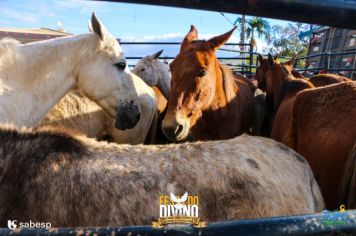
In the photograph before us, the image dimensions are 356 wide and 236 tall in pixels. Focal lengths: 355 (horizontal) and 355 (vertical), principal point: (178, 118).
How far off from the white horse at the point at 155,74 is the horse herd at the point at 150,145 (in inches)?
87.0

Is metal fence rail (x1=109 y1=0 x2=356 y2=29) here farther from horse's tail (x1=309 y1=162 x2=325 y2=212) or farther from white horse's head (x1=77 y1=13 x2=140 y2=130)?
white horse's head (x1=77 y1=13 x2=140 y2=130)

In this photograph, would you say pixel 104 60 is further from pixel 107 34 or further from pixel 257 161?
pixel 257 161

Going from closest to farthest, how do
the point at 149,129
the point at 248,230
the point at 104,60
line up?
the point at 248,230
the point at 104,60
the point at 149,129

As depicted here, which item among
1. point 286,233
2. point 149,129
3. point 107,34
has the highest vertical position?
point 107,34

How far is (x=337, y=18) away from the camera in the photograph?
953mm

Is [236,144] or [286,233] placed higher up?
[286,233]

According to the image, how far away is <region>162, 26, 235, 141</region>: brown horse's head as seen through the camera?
336cm

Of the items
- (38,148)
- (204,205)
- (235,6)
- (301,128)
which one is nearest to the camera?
(235,6)

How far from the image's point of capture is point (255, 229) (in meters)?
0.70

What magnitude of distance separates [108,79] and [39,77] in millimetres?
679

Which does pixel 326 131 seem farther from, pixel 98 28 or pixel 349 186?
pixel 98 28

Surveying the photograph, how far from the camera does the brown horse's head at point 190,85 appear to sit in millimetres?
3361

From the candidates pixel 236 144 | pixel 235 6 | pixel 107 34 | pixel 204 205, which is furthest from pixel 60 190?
pixel 107 34

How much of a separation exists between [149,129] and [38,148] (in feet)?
11.2
